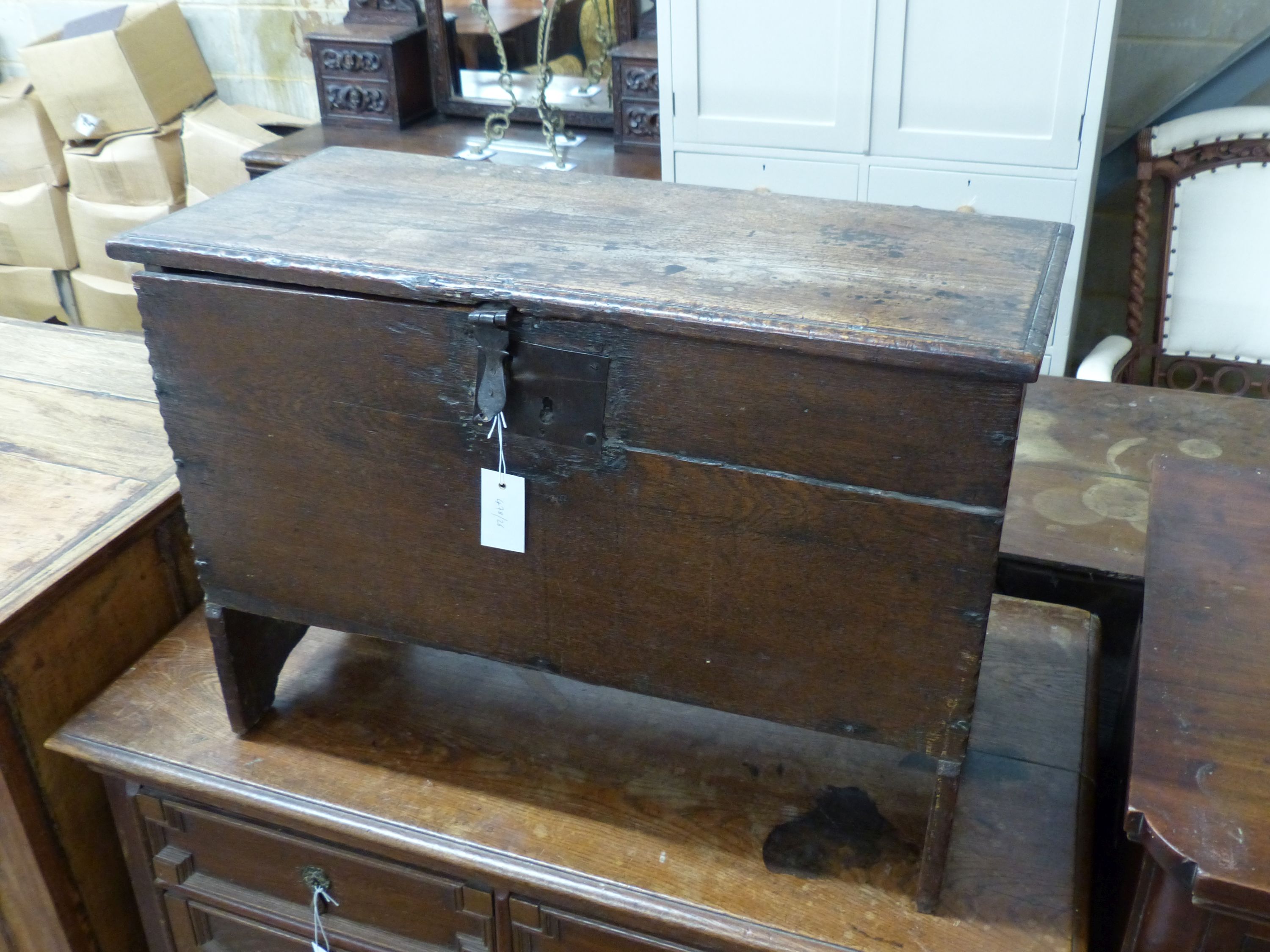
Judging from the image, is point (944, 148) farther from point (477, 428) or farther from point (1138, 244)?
point (477, 428)

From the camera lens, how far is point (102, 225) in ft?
10.4

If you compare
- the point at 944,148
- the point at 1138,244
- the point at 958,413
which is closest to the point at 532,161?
the point at 944,148

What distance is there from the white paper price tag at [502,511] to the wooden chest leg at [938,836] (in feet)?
1.41

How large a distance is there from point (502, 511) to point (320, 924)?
61 centimetres

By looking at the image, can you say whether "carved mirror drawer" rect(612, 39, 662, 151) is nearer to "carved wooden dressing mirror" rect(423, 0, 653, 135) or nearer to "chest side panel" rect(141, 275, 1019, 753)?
"carved wooden dressing mirror" rect(423, 0, 653, 135)

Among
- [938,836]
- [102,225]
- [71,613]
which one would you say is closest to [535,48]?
[102,225]

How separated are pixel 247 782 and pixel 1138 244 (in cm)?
200

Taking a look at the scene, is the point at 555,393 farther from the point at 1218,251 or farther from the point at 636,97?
the point at 636,97

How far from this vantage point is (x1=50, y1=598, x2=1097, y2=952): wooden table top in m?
1.07

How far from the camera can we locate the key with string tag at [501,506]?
3.34 ft

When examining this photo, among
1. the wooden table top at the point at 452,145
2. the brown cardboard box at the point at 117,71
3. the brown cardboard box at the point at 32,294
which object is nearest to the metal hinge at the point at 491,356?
the wooden table top at the point at 452,145

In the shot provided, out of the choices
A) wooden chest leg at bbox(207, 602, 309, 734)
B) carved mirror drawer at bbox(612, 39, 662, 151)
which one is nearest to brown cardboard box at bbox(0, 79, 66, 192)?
carved mirror drawer at bbox(612, 39, 662, 151)

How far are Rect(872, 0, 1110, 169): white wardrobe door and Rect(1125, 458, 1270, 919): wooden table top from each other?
1097mm

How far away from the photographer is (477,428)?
102 centimetres
